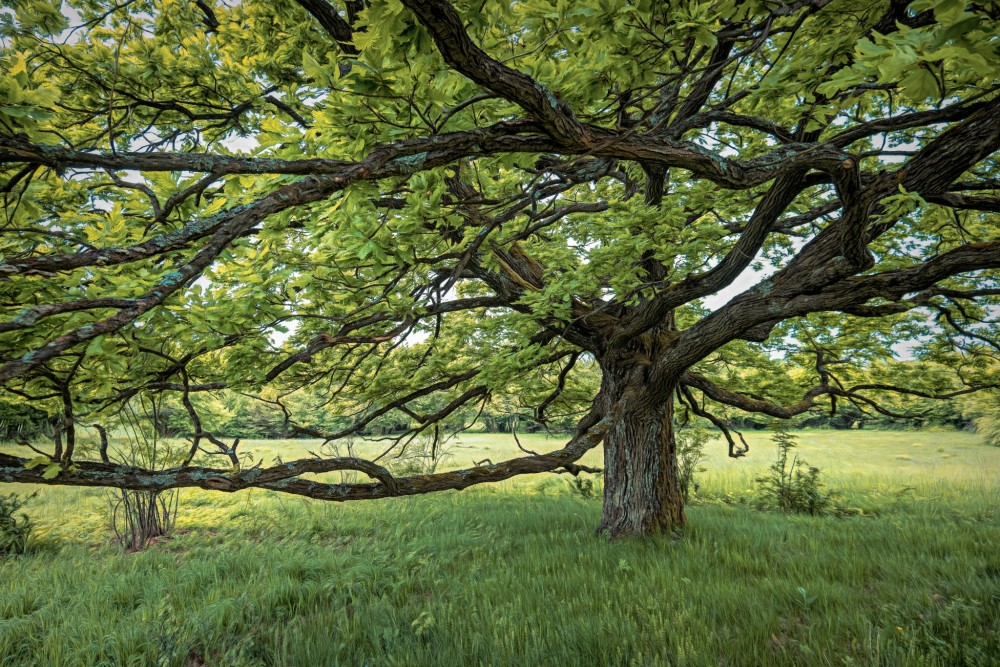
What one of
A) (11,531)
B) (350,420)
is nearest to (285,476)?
(350,420)

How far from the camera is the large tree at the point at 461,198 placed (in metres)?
1.64

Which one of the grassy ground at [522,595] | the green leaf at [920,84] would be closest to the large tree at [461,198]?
the green leaf at [920,84]

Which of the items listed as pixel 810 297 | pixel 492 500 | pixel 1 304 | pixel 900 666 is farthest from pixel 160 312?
pixel 492 500

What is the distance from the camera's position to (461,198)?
3924 millimetres

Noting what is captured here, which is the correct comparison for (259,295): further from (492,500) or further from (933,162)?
(492,500)

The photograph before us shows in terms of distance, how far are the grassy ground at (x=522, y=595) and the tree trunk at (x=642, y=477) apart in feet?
1.37

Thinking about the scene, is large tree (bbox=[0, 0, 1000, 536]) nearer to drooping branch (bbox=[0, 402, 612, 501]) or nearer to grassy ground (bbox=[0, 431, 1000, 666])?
drooping branch (bbox=[0, 402, 612, 501])

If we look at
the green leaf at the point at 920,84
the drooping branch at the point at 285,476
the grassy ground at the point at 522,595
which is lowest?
the grassy ground at the point at 522,595

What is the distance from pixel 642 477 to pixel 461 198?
4629 mm

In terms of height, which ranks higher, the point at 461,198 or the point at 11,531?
the point at 461,198

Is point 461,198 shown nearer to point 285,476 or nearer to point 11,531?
point 285,476

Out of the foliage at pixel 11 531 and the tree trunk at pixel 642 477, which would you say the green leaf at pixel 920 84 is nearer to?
the tree trunk at pixel 642 477

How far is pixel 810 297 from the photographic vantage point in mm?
3621

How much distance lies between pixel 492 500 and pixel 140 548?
7016 mm
